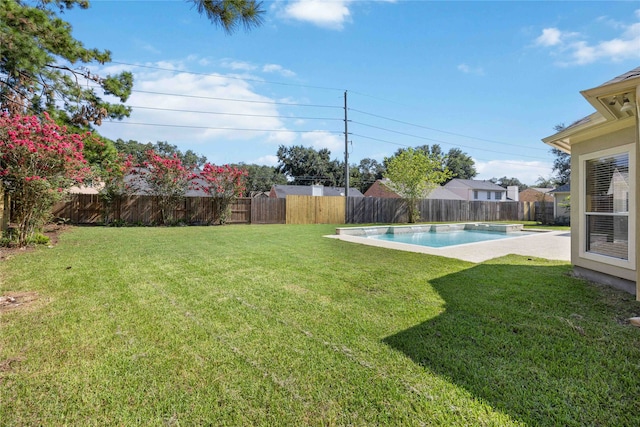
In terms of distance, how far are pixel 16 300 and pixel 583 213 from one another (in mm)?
7513

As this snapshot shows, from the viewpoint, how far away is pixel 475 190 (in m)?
35.5

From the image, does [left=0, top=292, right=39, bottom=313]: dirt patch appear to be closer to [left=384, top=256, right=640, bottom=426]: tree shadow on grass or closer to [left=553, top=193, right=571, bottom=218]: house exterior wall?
[left=384, top=256, right=640, bottom=426]: tree shadow on grass

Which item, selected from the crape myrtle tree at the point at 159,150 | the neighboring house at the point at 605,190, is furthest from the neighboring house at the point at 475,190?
the crape myrtle tree at the point at 159,150

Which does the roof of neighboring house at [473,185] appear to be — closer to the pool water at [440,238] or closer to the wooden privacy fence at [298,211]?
the wooden privacy fence at [298,211]

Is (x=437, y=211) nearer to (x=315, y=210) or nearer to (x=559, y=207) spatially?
(x=559, y=207)

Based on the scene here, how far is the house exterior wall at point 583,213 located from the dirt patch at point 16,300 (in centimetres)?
699

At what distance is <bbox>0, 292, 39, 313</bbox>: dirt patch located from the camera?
126 inches

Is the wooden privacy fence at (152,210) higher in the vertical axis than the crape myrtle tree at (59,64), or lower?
lower

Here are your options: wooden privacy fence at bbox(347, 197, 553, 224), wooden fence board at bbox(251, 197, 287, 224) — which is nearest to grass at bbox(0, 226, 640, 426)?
wooden fence board at bbox(251, 197, 287, 224)

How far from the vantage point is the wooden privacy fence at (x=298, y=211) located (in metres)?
13.9

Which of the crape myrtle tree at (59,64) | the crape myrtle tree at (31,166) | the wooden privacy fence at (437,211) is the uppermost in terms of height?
the crape myrtle tree at (59,64)

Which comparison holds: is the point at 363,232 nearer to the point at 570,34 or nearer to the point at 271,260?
the point at 271,260

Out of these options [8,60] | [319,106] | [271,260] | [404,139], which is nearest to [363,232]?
[271,260]

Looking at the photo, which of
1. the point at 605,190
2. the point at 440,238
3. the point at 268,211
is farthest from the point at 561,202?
the point at 605,190
